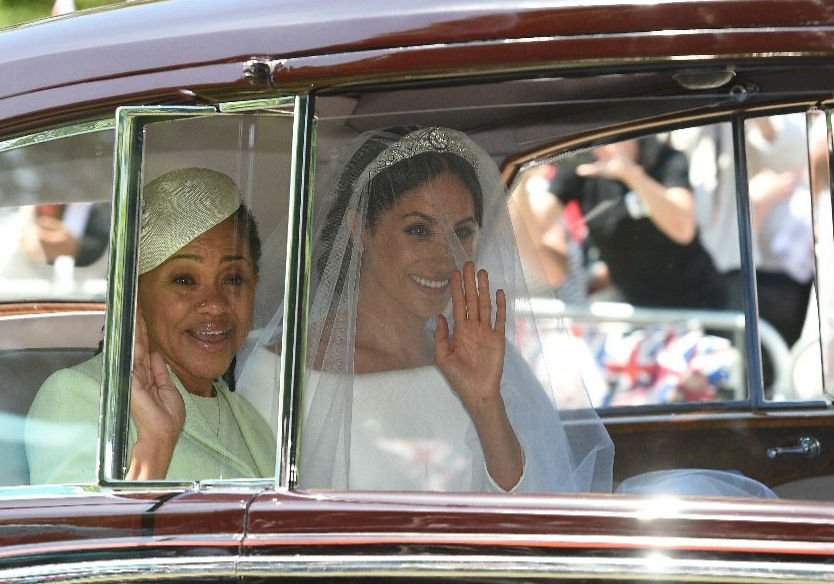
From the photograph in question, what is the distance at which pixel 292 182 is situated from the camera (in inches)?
78.7

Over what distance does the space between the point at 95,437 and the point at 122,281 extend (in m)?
0.28

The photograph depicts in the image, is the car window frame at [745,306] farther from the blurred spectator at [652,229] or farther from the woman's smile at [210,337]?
the woman's smile at [210,337]

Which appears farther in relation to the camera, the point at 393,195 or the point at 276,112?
the point at 393,195

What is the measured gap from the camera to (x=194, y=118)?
208 cm

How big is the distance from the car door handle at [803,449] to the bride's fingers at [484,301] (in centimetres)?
132

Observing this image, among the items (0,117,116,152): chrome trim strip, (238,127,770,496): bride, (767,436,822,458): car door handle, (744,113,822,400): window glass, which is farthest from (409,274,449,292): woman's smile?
(767,436,822,458): car door handle

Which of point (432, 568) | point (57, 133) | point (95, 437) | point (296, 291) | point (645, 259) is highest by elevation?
point (645, 259)

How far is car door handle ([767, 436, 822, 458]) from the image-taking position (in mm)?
3297

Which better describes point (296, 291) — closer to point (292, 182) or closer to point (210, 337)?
point (292, 182)

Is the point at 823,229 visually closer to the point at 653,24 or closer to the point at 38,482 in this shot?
the point at 653,24

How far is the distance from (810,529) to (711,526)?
14cm

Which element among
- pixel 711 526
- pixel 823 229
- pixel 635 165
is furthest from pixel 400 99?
pixel 635 165

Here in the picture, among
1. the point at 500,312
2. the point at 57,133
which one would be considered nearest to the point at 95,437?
the point at 57,133

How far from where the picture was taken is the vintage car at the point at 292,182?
71.4 inches
